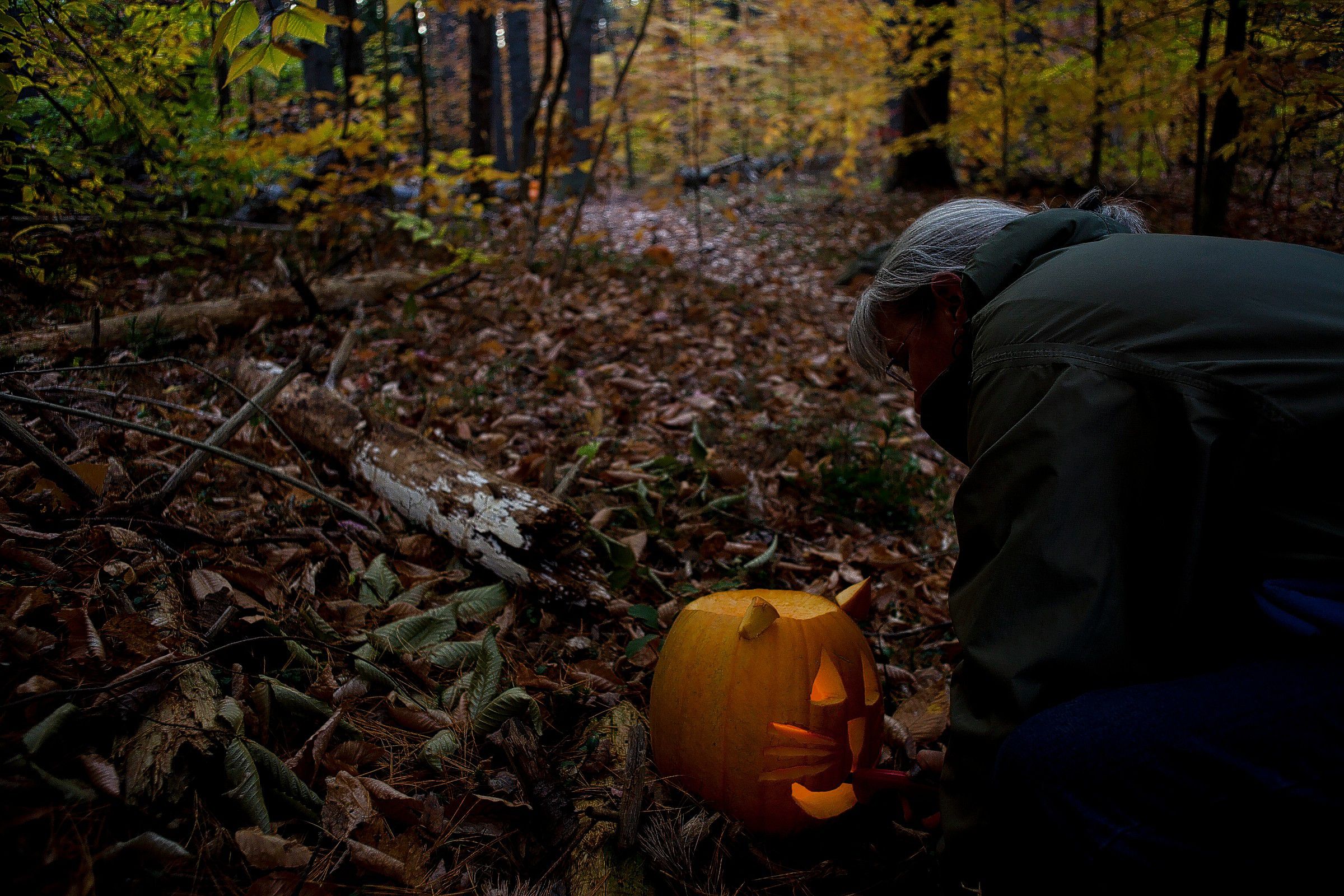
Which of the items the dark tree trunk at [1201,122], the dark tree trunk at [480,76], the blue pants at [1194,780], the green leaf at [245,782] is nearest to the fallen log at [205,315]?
the green leaf at [245,782]

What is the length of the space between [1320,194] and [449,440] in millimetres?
7068

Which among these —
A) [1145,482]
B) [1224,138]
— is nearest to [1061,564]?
[1145,482]

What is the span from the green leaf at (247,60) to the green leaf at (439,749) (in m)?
1.70

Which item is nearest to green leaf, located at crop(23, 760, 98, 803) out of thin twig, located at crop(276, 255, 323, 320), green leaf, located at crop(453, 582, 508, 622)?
green leaf, located at crop(453, 582, 508, 622)

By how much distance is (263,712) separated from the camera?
5.72 feet

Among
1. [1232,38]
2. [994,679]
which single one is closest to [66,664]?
[994,679]

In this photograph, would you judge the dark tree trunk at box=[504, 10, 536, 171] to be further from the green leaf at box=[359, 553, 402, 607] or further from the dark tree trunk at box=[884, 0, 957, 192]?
the green leaf at box=[359, 553, 402, 607]

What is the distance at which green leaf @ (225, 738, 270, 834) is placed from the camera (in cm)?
149

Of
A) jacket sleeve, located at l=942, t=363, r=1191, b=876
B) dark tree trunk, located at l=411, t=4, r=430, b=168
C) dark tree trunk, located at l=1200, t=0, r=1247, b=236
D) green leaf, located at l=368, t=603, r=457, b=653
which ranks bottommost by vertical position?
green leaf, located at l=368, t=603, r=457, b=653

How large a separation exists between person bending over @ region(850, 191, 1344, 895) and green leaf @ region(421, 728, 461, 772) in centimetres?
126

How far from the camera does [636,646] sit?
2.33 m

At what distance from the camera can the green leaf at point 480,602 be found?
7.94 ft

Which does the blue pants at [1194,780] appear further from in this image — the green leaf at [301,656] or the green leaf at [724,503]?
the green leaf at [724,503]

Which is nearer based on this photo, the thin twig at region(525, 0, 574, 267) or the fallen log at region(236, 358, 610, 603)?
the fallen log at region(236, 358, 610, 603)
